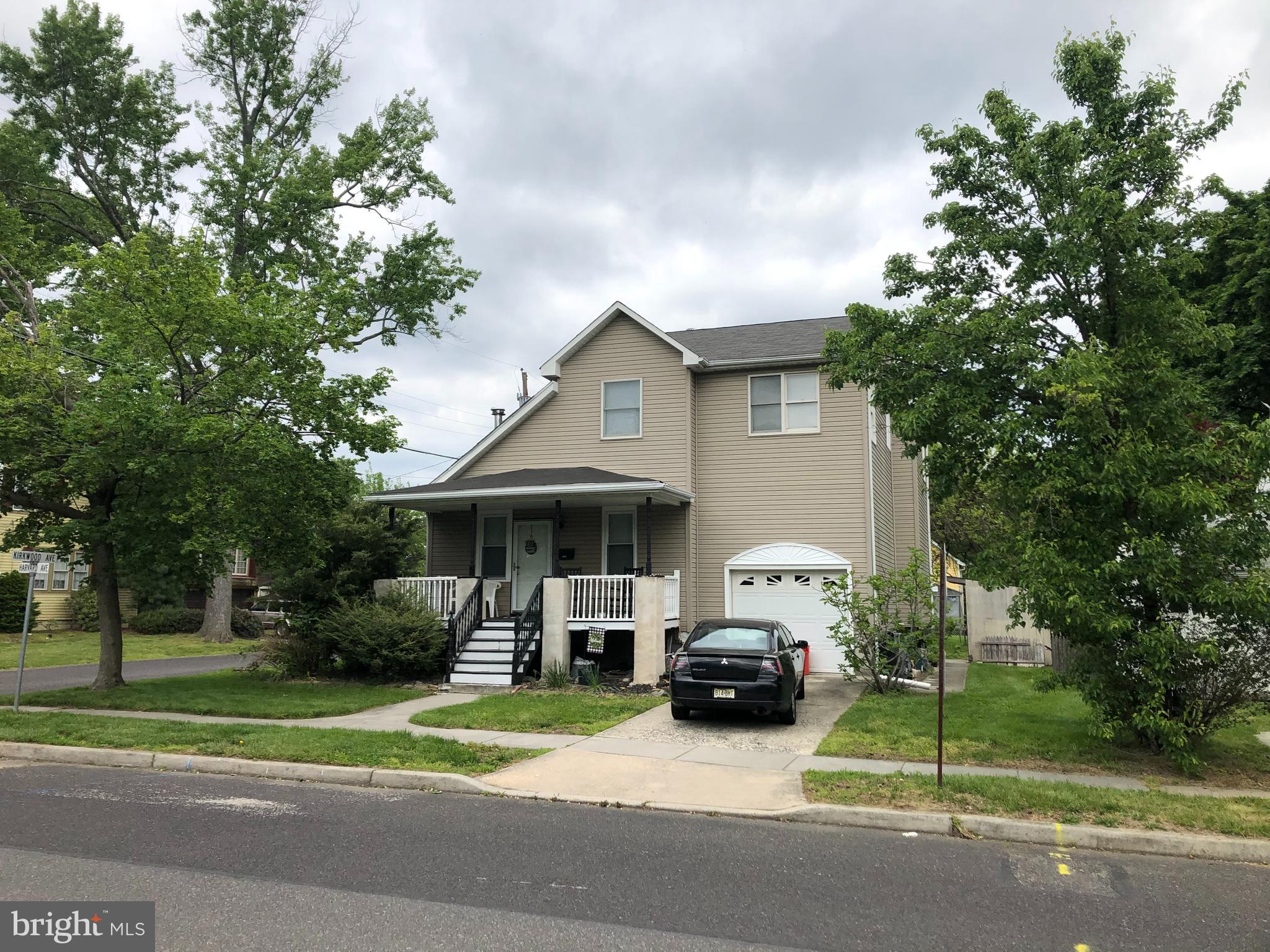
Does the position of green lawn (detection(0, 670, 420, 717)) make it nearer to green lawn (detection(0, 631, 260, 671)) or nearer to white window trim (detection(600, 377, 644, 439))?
green lawn (detection(0, 631, 260, 671))

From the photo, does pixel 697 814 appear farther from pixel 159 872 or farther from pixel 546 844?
pixel 159 872

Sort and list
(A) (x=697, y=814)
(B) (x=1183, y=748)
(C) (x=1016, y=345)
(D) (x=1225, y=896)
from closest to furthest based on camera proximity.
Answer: (D) (x=1225, y=896)
(A) (x=697, y=814)
(B) (x=1183, y=748)
(C) (x=1016, y=345)

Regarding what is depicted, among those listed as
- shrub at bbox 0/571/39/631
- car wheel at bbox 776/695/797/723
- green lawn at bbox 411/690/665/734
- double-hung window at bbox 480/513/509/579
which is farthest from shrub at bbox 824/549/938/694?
shrub at bbox 0/571/39/631

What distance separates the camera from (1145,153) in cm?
1045

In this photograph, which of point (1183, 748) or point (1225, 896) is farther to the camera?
point (1183, 748)

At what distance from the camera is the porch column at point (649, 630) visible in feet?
51.5

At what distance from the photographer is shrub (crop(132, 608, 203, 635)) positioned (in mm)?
33656

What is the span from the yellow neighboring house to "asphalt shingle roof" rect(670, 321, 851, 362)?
86.6ft

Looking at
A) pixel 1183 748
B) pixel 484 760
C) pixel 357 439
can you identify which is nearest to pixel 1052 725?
pixel 1183 748

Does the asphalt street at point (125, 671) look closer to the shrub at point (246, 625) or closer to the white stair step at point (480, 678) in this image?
the white stair step at point (480, 678)

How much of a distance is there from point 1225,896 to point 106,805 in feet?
28.9

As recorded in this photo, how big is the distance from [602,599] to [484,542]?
180 inches

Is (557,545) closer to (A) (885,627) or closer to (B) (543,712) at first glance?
(B) (543,712)

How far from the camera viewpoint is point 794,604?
723 inches
